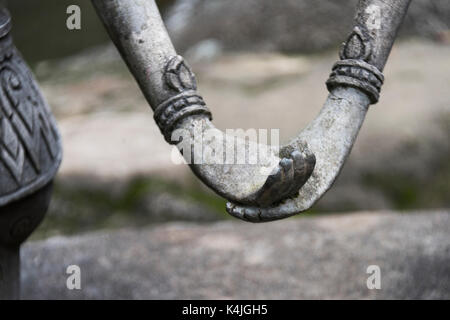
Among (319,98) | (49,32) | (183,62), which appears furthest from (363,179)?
(49,32)

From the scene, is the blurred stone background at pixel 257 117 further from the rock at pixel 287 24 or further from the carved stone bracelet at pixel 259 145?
the carved stone bracelet at pixel 259 145

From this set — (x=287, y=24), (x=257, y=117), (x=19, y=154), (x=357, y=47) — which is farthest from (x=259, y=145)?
(x=287, y=24)

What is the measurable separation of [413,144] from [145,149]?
3.91ft

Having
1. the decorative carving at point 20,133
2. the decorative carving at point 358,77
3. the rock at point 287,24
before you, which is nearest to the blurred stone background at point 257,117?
the rock at point 287,24

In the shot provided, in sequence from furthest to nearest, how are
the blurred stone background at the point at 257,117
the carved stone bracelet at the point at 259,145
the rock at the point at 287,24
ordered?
the rock at the point at 287,24 < the blurred stone background at the point at 257,117 < the carved stone bracelet at the point at 259,145

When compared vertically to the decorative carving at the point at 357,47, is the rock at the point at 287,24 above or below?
below

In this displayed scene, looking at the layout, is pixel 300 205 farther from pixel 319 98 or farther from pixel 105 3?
pixel 319 98

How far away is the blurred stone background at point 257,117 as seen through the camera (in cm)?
305

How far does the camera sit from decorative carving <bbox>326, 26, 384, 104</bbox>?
1413 millimetres

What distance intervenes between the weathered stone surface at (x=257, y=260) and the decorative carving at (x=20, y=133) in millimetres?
624

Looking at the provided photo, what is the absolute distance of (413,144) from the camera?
311 cm

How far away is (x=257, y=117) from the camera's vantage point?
3.46 m

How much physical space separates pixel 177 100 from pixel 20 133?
514 millimetres

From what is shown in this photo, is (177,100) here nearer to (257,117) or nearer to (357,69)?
(357,69)
